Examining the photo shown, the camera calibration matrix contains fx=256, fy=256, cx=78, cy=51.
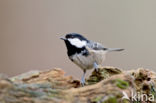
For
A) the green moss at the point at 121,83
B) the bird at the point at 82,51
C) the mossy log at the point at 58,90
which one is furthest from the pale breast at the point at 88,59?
the green moss at the point at 121,83

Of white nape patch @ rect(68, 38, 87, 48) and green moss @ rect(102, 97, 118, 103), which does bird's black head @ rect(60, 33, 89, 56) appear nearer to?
white nape patch @ rect(68, 38, 87, 48)

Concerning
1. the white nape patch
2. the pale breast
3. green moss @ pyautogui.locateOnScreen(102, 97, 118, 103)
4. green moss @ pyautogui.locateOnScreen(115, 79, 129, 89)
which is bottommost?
green moss @ pyautogui.locateOnScreen(102, 97, 118, 103)

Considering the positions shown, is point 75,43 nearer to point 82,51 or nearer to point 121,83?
point 82,51

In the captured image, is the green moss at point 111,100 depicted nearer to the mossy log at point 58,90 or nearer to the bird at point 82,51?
the mossy log at point 58,90

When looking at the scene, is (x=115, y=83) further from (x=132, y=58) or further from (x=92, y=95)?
(x=132, y=58)

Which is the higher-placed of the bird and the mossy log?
the bird

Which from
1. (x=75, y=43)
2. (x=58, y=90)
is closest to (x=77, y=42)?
(x=75, y=43)

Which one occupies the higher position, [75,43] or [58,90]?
[75,43]

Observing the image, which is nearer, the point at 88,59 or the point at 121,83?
the point at 121,83

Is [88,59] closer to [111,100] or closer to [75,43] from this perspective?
[75,43]

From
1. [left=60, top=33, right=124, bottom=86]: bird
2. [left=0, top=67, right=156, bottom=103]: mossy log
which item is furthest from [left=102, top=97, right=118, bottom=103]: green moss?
[left=60, top=33, right=124, bottom=86]: bird

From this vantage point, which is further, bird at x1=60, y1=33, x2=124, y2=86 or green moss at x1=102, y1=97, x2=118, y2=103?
bird at x1=60, y1=33, x2=124, y2=86

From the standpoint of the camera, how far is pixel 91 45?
1243 mm

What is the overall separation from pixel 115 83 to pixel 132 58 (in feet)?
5.94
